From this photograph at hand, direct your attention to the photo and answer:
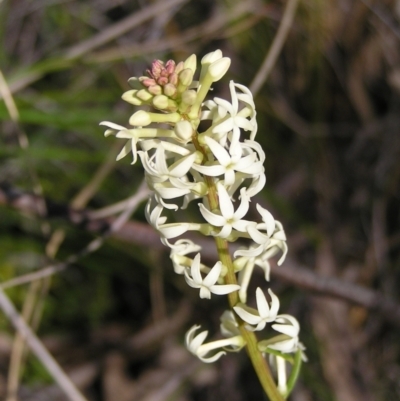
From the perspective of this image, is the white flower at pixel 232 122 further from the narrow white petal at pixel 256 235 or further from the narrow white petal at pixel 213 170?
the narrow white petal at pixel 256 235

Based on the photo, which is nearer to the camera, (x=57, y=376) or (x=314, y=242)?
(x=57, y=376)

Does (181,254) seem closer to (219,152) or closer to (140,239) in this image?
(219,152)

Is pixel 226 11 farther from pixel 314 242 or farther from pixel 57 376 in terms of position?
Answer: pixel 57 376

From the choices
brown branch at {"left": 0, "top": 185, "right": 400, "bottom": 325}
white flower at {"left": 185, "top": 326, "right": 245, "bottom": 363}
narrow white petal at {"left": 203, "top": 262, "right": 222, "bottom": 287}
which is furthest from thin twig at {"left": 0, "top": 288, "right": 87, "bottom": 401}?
narrow white petal at {"left": 203, "top": 262, "right": 222, "bottom": 287}

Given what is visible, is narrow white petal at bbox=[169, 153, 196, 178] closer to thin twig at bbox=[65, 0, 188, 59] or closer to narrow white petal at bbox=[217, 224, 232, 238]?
narrow white petal at bbox=[217, 224, 232, 238]

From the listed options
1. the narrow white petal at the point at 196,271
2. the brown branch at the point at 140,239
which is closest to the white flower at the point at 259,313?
the narrow white petal at the point at 196,271

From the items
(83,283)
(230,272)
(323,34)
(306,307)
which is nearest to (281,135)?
(323,34)

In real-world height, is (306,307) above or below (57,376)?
below
